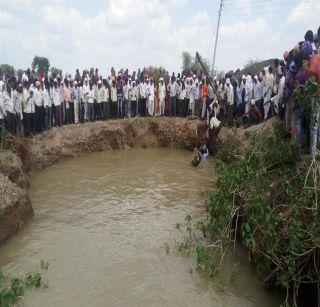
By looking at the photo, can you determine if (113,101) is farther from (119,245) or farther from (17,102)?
(119,245)

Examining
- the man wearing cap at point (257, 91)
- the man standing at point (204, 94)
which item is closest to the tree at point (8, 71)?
the man standing at point (204, 94)

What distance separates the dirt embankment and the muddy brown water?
26.5 inches

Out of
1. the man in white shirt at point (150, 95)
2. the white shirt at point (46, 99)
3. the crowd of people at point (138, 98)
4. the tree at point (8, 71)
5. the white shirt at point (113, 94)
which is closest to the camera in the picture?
the crowd of people at point (138, 98)

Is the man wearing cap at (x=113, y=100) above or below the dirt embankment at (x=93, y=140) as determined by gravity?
above

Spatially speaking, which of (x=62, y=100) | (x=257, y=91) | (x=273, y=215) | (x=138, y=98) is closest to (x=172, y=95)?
(x=138, y=98)

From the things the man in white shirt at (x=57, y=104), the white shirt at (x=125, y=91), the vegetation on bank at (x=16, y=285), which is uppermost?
the white shirt at (x=125, y=91)

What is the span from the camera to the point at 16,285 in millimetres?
6457

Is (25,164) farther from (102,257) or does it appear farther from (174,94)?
(174,94)

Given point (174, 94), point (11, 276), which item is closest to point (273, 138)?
point (11, 276)

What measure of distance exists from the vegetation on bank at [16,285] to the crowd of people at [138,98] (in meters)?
5.90

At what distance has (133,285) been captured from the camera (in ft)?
22.9

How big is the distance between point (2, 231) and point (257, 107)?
28.6 feet

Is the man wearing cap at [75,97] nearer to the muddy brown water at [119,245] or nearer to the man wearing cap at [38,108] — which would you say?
the man wearing cap at [38,108]

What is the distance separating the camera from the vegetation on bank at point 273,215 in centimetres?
572
